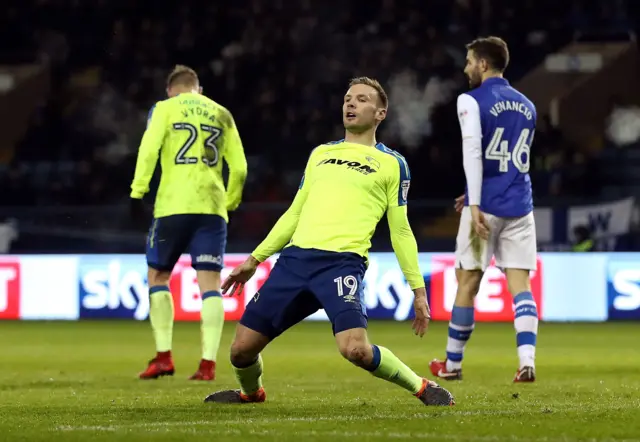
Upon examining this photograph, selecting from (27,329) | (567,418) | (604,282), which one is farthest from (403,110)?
(567,418)

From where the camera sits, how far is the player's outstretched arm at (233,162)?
27.2ft

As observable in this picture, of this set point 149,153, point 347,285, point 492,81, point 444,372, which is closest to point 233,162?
point 149,153

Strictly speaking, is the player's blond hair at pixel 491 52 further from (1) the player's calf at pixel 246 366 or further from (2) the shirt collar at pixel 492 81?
(1) the player's calf at pixel 246 366

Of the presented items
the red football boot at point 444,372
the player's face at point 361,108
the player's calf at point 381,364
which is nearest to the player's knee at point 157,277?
the red football boot at point 444,372

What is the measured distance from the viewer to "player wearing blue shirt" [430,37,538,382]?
25.0 ft

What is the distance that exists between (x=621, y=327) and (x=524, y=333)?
638 centimetres

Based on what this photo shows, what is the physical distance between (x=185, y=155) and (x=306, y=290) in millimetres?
2717

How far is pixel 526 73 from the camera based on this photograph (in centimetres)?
1784

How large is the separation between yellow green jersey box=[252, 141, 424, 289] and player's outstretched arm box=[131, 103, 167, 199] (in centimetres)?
231

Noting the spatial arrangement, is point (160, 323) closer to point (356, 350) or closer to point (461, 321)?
point (461, 321)

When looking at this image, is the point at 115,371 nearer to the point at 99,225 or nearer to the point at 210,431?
the point at 210,431

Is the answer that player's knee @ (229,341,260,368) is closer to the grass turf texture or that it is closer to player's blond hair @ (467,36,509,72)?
the grass turf texture

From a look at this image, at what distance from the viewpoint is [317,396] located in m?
6.55

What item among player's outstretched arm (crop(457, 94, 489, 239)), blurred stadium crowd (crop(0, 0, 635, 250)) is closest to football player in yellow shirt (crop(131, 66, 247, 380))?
player's outstretched arm (crop(457, 94, 489, 239))
